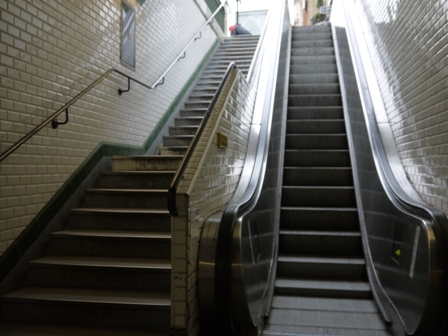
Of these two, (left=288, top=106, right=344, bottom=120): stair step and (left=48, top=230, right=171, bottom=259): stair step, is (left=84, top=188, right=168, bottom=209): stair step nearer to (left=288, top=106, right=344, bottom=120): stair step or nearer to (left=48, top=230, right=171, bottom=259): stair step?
(left=48, top=230, right=171, bottom=259): stair step

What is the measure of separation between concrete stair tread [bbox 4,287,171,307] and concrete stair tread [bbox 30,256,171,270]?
19cm

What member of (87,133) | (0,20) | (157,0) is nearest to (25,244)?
(87,133)

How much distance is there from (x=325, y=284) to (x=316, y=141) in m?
2.33

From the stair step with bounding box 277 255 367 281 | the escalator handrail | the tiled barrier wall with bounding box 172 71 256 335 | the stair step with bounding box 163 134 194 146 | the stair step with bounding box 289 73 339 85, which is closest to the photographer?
the tiled barrier wall with bounding box 172 71 256 335

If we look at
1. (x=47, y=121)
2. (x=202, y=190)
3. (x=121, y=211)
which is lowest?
(x=121, y=211)

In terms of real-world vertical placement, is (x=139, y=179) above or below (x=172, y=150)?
below

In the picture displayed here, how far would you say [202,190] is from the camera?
286 cm

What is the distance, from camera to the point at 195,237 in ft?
8.85

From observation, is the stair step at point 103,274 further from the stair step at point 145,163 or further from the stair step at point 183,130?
the stair step at point 183,130

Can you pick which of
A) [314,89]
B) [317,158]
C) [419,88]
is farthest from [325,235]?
[314,89]

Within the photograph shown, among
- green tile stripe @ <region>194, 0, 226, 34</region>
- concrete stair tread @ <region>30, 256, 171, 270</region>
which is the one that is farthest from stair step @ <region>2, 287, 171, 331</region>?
green tile stripe @ <region>194, 0, 226, 34</region>

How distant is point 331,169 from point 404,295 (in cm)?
244

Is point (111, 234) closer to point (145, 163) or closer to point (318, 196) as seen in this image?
point (145, 163)

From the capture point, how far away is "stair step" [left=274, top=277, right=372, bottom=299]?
12.1 ft
